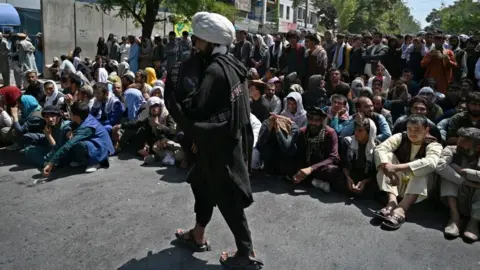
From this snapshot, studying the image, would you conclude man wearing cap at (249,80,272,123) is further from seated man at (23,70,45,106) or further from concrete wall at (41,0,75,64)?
concrete wall at (41,0,75,64)

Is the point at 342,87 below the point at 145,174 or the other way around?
the other way around

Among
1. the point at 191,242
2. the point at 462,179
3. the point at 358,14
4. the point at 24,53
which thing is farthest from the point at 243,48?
the point at 358,14

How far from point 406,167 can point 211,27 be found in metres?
2.67

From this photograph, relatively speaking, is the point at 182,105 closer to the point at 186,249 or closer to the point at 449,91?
the point at 186,249

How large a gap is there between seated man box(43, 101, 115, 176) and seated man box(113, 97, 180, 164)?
27.7 inches

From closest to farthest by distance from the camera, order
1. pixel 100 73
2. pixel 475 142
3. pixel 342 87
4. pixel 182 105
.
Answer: pixel 182 105 < pixel 475 142 < pixel 342 87 < pixel 100 73

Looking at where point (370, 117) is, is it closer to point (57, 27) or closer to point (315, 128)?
point (315, 128)

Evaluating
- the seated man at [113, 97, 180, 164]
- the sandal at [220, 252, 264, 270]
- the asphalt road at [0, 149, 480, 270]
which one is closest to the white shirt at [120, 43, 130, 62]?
the seated man at [113, 97, 180, 164]

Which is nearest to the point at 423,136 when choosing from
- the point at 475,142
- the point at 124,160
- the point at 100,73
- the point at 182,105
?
the point at 475,142

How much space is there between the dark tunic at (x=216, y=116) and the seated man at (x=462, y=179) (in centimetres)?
228

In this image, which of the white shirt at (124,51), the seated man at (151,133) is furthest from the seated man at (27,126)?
the white shirt at (124,51)

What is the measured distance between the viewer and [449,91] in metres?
6.95

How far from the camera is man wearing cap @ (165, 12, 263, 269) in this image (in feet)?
10.1

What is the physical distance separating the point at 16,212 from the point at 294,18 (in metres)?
58.7
